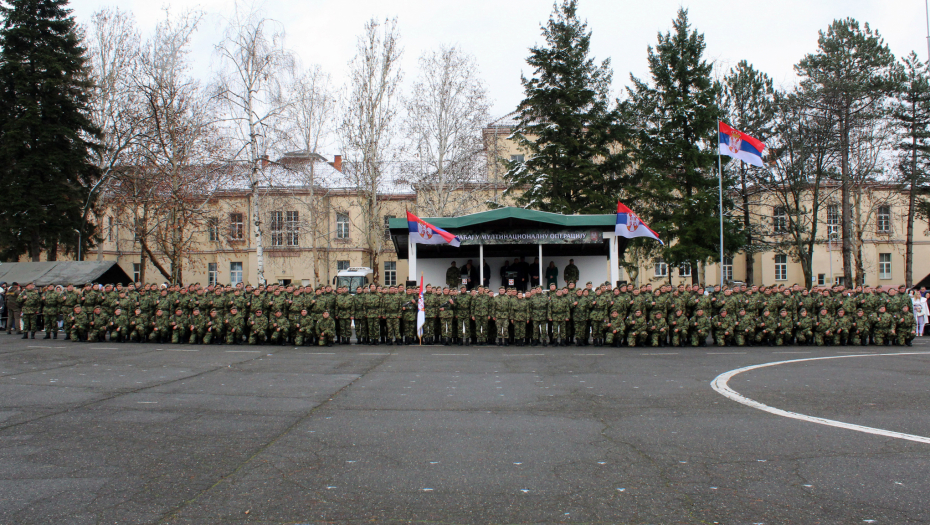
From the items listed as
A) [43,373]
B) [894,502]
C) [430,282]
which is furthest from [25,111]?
[894,502]

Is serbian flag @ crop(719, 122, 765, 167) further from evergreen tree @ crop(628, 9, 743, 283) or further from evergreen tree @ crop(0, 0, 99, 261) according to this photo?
evergreen tree @ crop(0, 0, 99, 261)

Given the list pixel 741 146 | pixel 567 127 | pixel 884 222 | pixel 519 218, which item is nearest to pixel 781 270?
pixel 884 222

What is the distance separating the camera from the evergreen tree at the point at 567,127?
99.7 feet

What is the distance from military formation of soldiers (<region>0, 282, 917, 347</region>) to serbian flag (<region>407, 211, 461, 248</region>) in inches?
122

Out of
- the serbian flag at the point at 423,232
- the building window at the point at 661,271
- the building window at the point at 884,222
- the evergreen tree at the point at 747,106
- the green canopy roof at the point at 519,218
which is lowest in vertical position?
the building window at the point at 661,271

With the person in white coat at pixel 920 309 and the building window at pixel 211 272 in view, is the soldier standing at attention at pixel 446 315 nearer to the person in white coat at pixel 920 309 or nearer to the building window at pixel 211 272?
the person in white coat at pixel 920 309

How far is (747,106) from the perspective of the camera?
112 feet

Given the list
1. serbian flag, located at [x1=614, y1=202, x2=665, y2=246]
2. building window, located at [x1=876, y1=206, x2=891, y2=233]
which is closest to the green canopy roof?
serbian flag, located at [x1=614, y1=202, x2=665, y2=246]

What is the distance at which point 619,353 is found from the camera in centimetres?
1491

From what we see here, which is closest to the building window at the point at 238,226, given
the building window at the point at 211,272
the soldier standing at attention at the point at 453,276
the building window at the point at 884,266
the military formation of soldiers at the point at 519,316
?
the building window at the point at 211,272

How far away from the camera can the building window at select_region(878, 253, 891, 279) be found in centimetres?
4919

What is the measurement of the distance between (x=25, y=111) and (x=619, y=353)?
32.1 metres

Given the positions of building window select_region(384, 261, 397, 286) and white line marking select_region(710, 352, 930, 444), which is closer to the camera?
white line marking select_region(710, 352, 930, 444)

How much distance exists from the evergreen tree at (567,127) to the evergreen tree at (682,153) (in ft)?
6.61
